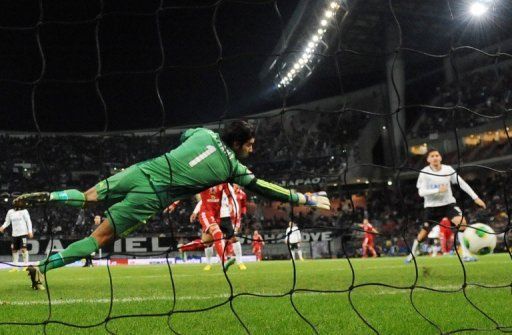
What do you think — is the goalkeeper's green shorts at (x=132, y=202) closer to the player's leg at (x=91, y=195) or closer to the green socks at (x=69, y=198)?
the player's leg at (x=91, y=195)

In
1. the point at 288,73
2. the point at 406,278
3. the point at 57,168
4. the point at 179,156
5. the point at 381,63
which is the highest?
the point at 381,63

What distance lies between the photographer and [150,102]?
28.2m

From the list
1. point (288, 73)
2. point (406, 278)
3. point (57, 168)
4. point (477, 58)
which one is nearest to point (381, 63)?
point (477, 58)

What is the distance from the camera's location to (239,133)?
4.16m

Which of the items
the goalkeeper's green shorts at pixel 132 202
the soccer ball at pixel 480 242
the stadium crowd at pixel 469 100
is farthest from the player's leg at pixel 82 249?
the stadium crowd at pixel 469 100

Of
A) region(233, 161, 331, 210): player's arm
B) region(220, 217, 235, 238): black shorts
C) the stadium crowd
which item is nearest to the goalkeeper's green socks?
region(233, 161, 331, 210): player's arm

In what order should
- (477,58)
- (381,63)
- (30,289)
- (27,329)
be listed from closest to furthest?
(27,329), (30,289), (477,58), (381,63)

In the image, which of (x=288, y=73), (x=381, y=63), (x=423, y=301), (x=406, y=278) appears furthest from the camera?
(x=381, y=63)

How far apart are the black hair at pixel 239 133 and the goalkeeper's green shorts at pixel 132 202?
716 millimetres

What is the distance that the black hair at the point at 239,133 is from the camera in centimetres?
415

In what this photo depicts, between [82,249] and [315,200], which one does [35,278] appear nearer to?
[82,249]

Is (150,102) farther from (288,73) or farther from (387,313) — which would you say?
(387,313)

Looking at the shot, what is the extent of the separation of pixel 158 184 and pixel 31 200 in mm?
955

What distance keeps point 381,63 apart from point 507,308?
25.3 metres
